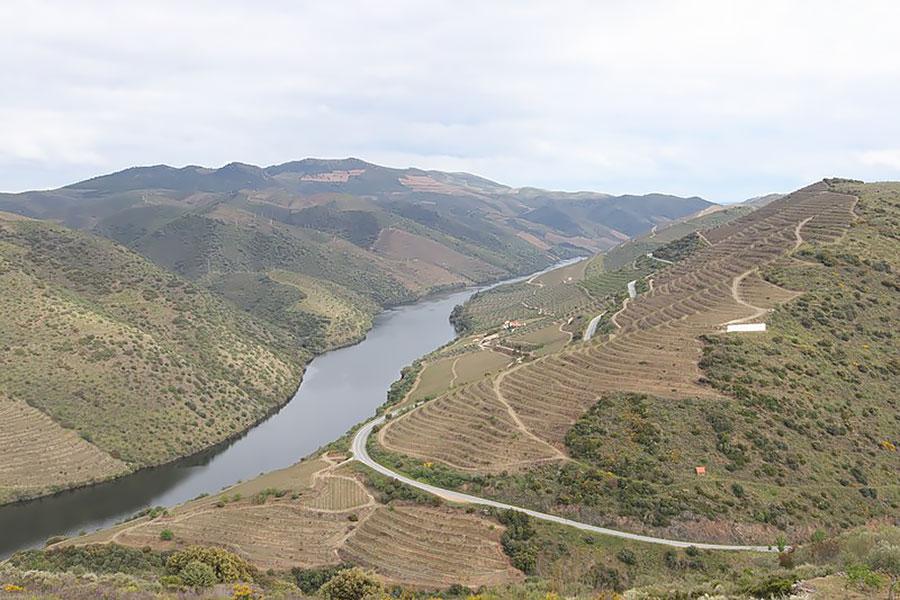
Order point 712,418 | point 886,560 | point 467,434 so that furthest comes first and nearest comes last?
1. point 467,434
2. point 712,418
3. point 886,560

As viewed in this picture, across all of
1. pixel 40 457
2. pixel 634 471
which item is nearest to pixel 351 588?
pixel 634 471

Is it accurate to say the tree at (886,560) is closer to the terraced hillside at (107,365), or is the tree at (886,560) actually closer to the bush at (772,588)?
the bush at (772,588)

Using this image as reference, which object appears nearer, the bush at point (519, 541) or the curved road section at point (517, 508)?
the bush at point (519, 541)

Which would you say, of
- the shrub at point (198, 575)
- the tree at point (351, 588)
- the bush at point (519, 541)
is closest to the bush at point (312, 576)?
the shrub at point (198, 575)

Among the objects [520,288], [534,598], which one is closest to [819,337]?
[534,598]

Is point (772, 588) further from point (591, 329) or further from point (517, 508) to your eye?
point (591, 329)
